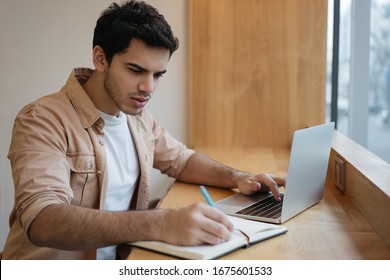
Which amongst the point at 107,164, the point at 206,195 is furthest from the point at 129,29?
the point at 206,195

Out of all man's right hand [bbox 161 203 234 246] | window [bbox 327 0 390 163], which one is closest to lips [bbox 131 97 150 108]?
man's right hand [bbox 161 203 234 246]

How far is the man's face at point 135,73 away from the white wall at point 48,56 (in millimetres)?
897

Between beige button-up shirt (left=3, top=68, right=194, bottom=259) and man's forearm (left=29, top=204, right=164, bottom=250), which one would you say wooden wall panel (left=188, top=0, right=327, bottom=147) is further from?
man's forearm (left=29, top=204, right=164, bottom=250)

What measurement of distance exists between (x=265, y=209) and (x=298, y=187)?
112 millimetres

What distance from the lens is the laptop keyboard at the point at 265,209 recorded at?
137cm

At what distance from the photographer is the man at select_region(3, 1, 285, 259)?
1.15 meters

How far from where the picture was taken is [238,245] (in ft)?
3.65

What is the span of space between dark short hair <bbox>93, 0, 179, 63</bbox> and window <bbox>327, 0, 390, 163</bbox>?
135 centimetres

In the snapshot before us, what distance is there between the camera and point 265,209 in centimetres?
142

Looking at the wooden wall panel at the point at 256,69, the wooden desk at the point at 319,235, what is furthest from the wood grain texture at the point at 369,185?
the wooden wall panel at the point at 256,69

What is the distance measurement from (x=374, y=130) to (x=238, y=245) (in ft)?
7.95

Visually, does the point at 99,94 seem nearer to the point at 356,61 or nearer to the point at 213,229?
the point at 213,229

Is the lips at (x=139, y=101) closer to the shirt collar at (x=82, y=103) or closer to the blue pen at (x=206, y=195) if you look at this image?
the shirt collar at (x=82, y=103)
